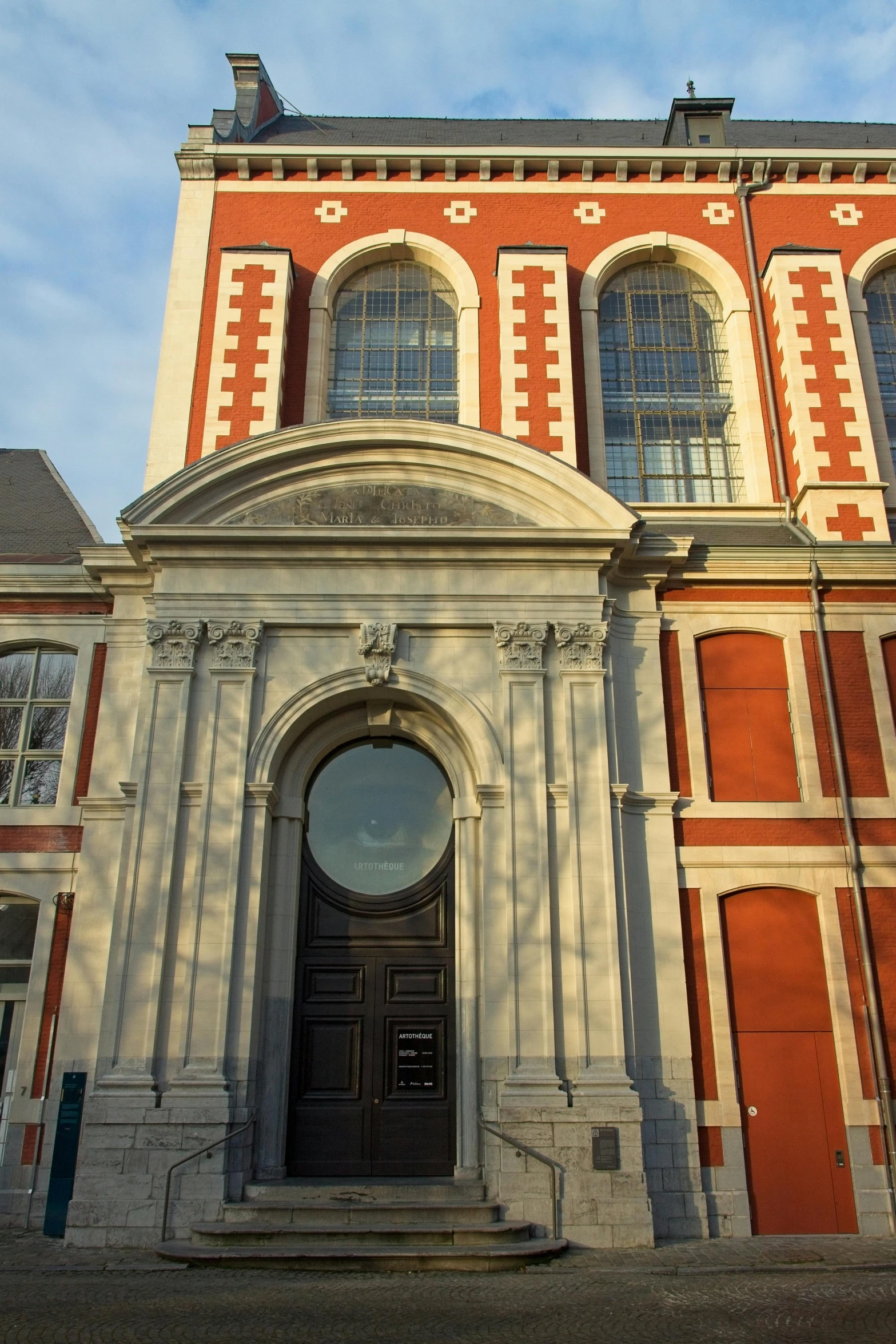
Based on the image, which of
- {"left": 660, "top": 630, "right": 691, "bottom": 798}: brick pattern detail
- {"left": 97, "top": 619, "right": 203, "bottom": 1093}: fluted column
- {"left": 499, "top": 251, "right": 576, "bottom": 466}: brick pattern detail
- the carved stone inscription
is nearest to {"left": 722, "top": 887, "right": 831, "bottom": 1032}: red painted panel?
{"left": 660, "top": 630, "right": 691, "bottom": 798}: brick pattern detail

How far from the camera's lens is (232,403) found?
16.5m

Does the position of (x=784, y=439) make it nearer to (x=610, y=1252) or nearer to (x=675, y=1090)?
(x=675, y=1090)

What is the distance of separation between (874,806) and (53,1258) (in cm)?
1045

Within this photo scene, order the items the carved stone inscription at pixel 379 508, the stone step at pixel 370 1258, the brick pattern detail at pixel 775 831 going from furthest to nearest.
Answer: the carved stone inscription at pixel 379 508 → the brick pattern detail at pixel 775 831 → the stone step at pixel 370 1258

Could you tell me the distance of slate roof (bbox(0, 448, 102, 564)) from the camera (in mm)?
15781

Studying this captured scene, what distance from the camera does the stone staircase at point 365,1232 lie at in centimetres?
983

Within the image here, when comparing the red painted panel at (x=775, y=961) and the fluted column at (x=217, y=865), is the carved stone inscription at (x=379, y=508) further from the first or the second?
the red painted panel at (x=775, y=961)

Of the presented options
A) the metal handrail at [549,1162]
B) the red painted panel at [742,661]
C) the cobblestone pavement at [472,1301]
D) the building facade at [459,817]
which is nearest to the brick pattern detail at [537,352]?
the building facade at [459,817]

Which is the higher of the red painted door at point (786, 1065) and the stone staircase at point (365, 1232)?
the red painted door at point (786, 1065)

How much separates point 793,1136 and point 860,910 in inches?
108

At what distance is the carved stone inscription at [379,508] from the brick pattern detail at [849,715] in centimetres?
439

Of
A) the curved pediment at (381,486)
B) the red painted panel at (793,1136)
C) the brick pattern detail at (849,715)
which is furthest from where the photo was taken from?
the brick pattern detail at (849,715)

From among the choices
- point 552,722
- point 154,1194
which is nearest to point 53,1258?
point 154,1194

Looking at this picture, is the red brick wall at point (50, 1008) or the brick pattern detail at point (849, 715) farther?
the brick pattern detail at point (849, 715)
